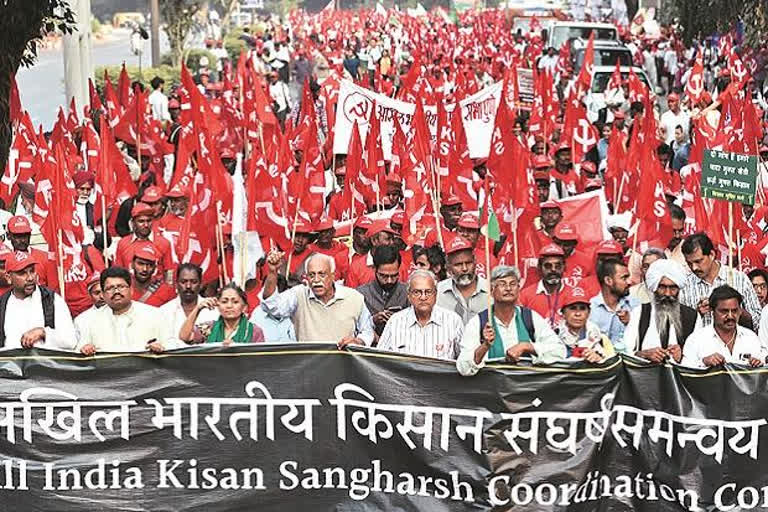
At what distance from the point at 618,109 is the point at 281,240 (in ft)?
37.0

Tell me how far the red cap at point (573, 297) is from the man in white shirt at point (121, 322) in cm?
201

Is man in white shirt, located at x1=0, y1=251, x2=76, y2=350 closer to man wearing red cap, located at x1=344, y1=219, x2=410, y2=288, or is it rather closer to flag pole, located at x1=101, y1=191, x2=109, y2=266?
man wearing red cap, located at x1=344, y1=219, x2=410, y2=288

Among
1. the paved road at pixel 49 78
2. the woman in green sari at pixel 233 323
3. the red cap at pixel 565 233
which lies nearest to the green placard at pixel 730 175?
the red cap at pixel 565 233

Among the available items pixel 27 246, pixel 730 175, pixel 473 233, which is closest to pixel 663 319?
pixel 730 175

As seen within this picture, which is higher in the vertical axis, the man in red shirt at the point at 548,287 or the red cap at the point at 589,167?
the red cap at the point at 589,167

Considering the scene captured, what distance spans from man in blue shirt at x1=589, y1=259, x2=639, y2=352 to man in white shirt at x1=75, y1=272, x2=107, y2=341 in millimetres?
2649

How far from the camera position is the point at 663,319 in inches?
356

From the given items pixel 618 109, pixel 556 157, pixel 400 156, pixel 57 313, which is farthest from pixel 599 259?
pixel 618 109

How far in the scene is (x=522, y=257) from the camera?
464 inches

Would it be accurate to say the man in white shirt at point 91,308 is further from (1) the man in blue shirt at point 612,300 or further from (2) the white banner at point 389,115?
(2) the white banner at point 389,115

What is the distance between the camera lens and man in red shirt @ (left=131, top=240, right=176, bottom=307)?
10.4 metres

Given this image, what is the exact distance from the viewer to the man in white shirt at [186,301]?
941 cm

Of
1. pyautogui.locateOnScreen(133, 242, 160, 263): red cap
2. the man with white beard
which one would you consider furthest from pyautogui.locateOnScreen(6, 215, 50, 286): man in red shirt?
the man with white beard

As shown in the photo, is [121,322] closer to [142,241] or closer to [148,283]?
[148,283]
